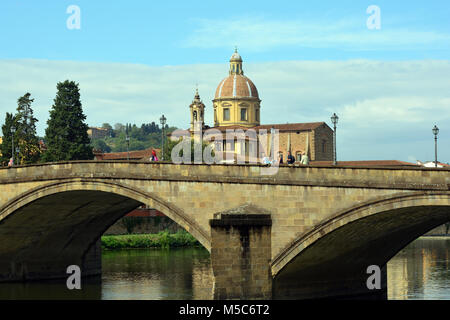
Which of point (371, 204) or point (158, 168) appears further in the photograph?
point (158, 168)

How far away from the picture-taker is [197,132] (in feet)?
352

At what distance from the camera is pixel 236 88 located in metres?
117

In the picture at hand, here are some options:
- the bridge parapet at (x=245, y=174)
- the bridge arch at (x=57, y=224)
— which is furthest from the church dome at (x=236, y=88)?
the bridge parapet at (x=245, y=174)

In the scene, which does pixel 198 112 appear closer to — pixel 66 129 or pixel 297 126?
pixel 297 126

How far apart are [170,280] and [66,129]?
28535mm

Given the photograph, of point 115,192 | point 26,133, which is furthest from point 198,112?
point 115,192

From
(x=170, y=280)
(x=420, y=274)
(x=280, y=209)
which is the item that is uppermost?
(x=280, y=209)

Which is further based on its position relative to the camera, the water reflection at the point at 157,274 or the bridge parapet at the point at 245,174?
the water reflection at the point at 157,274

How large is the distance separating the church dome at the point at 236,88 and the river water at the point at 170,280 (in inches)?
2371

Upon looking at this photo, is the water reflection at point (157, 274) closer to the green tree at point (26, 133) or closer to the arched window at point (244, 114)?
the green tree at point (26, 133)

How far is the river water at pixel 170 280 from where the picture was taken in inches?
1517

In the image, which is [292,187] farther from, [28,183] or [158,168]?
[28,183]
